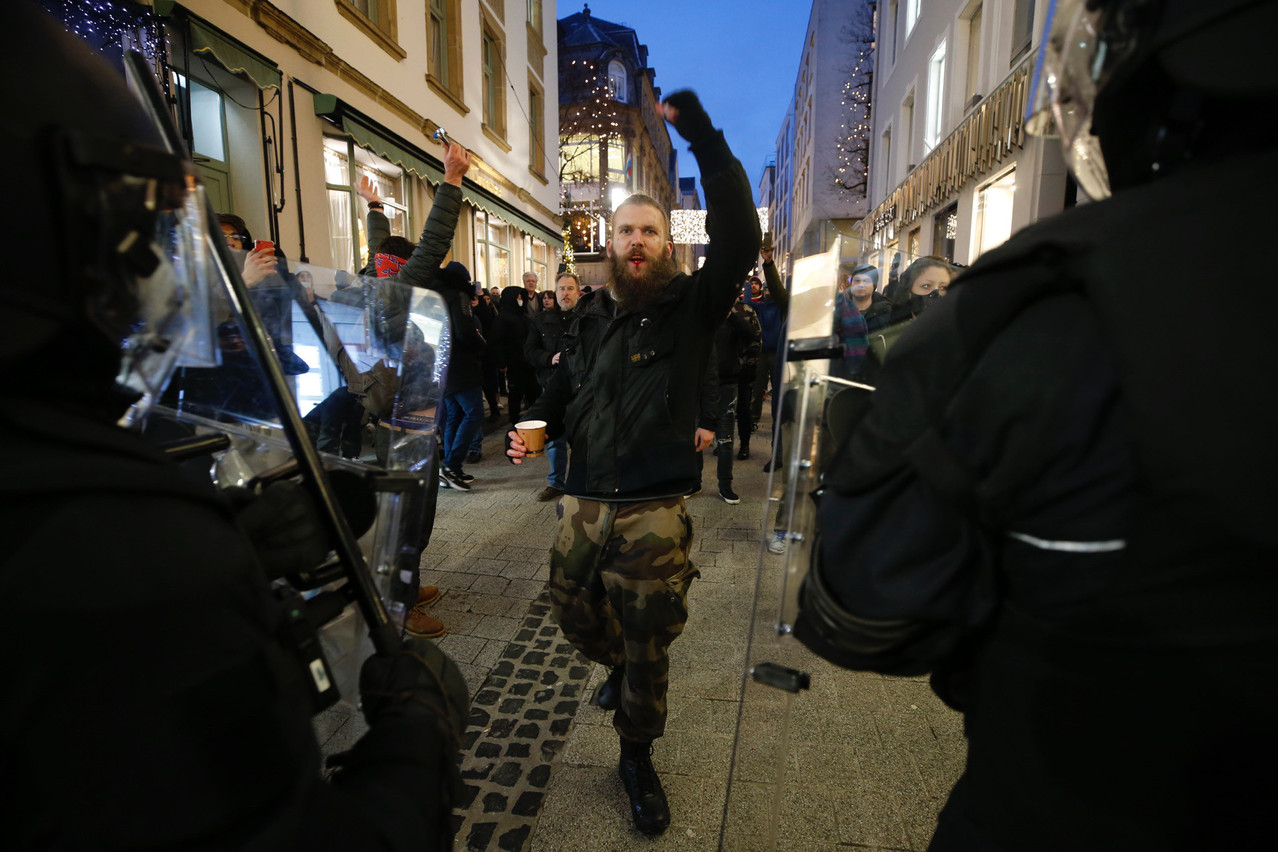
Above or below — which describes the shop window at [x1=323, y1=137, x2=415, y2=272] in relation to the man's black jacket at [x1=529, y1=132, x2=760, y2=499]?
above

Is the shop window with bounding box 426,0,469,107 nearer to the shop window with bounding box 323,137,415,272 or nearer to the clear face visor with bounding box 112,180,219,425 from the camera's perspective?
the shop window with bounding box 323,137,415,272

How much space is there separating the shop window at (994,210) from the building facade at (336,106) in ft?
26.8

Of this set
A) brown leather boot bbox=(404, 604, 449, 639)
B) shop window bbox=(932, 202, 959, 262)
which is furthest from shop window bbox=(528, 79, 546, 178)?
brown leather boot bbox=(404, 604, 449, 639)

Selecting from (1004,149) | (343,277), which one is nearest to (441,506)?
(343,277)

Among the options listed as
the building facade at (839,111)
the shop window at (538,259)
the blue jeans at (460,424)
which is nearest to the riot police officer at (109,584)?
the blue jeans at (460,424)

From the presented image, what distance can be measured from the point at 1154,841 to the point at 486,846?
1.83 m

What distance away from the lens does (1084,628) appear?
2.45 feet

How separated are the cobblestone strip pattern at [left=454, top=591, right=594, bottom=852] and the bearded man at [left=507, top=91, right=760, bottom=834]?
0.35 metres

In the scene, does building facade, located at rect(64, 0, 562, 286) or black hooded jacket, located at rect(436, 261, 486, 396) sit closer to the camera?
black hooded jacket, located at rect(436, 261, 486, 396)

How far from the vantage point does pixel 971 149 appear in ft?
30.7

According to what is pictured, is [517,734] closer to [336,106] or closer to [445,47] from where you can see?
[336,106]

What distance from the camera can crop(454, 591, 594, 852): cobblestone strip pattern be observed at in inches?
81.7

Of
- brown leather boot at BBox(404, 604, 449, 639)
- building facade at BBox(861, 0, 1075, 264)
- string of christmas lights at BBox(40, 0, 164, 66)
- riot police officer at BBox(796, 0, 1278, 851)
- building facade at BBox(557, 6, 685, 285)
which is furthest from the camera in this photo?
building facade at BBox(557, 6, 685, 285)

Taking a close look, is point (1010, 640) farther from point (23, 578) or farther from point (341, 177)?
point (341, 177)
